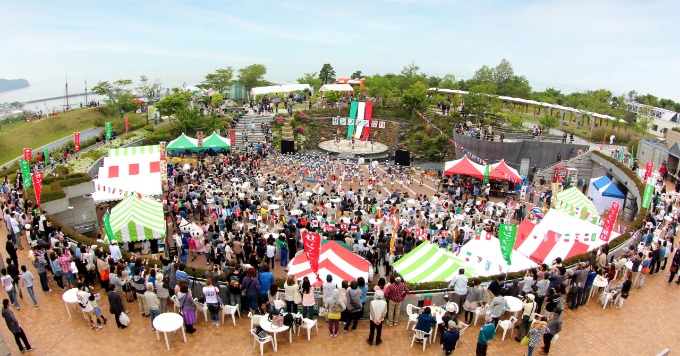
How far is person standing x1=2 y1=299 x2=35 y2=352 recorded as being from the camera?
700cm

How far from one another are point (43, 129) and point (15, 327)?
112 feet

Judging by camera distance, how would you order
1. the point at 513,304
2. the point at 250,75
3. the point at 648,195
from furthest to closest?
the point at 250,75 < the point at 648,195 < the point at 513,304

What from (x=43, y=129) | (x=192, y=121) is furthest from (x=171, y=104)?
(x=43, y=129)

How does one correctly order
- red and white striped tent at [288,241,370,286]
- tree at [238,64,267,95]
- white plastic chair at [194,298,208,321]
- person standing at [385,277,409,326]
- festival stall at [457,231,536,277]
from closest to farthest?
person standing at [385,277,409,326] → white plastic chair at [194,298,208,321] → red and white striped tent at [288,241,370,286] → festival stall at [457,231,536,277] → tree at [238,64,267,95]

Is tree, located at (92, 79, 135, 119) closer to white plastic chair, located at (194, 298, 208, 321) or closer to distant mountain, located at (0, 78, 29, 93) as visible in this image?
white plastic chair, located at (194, 298, 208, 321)

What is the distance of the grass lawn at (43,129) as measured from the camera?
2988cm

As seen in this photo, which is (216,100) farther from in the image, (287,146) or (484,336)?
(484,336)

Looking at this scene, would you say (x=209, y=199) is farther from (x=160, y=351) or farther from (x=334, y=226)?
(x=160, y=351)

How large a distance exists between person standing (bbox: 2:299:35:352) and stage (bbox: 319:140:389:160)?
23.5 metres

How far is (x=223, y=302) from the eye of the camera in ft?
27.7

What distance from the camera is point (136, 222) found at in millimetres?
11578

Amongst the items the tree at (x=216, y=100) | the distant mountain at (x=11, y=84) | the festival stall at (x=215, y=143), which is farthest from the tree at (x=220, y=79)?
the distant mountain at (x=11, y=84)

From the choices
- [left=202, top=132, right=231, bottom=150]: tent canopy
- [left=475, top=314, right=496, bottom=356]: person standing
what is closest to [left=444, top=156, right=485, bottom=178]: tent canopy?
[left=202, top=132, right=231, bottom=150]: tent canopy

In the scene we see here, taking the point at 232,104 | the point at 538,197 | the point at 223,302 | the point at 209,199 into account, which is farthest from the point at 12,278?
the point at 232,104
